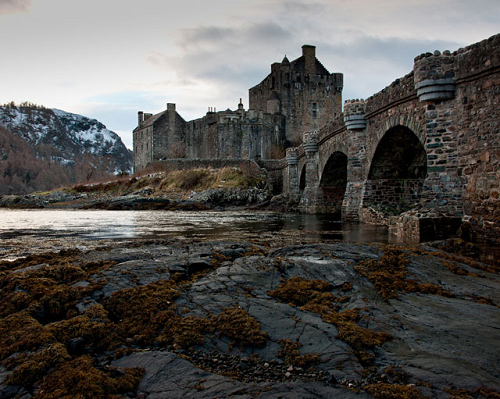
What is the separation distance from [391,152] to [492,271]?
35.1ft

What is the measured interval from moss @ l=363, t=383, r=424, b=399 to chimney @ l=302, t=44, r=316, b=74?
56.7 m

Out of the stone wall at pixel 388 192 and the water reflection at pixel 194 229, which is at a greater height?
the stone wall at pixel 388 192

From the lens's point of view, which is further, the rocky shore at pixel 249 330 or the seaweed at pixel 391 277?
the seaweed at pixel 391 277

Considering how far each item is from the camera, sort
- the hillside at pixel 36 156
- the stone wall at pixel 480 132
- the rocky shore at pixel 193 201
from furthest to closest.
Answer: the hillside at pixel 36 156 → the rocky shore at pixel 193 201 → the stone wall at pixel 480 132

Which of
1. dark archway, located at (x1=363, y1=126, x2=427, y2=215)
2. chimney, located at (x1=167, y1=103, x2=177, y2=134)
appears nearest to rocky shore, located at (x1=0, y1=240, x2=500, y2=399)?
dark archway, located at (x1=363, y1=126, x2=427, y2=215)

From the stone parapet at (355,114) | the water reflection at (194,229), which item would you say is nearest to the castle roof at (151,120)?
the water reflection at (194,229)

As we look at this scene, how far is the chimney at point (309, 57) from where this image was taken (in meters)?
55.1

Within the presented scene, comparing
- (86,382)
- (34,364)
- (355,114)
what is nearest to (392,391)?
(86,382)

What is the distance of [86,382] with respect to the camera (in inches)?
105

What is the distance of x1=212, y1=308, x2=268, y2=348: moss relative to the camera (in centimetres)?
335

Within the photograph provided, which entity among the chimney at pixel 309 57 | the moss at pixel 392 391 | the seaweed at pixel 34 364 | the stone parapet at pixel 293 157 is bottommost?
the moss at pixel 392 391

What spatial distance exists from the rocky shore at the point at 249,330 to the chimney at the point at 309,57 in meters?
53.9

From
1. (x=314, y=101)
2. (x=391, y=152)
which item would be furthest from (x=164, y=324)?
(x=314, y=101)

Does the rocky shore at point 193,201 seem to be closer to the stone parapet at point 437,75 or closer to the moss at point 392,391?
the stone parapet at point 437,75
